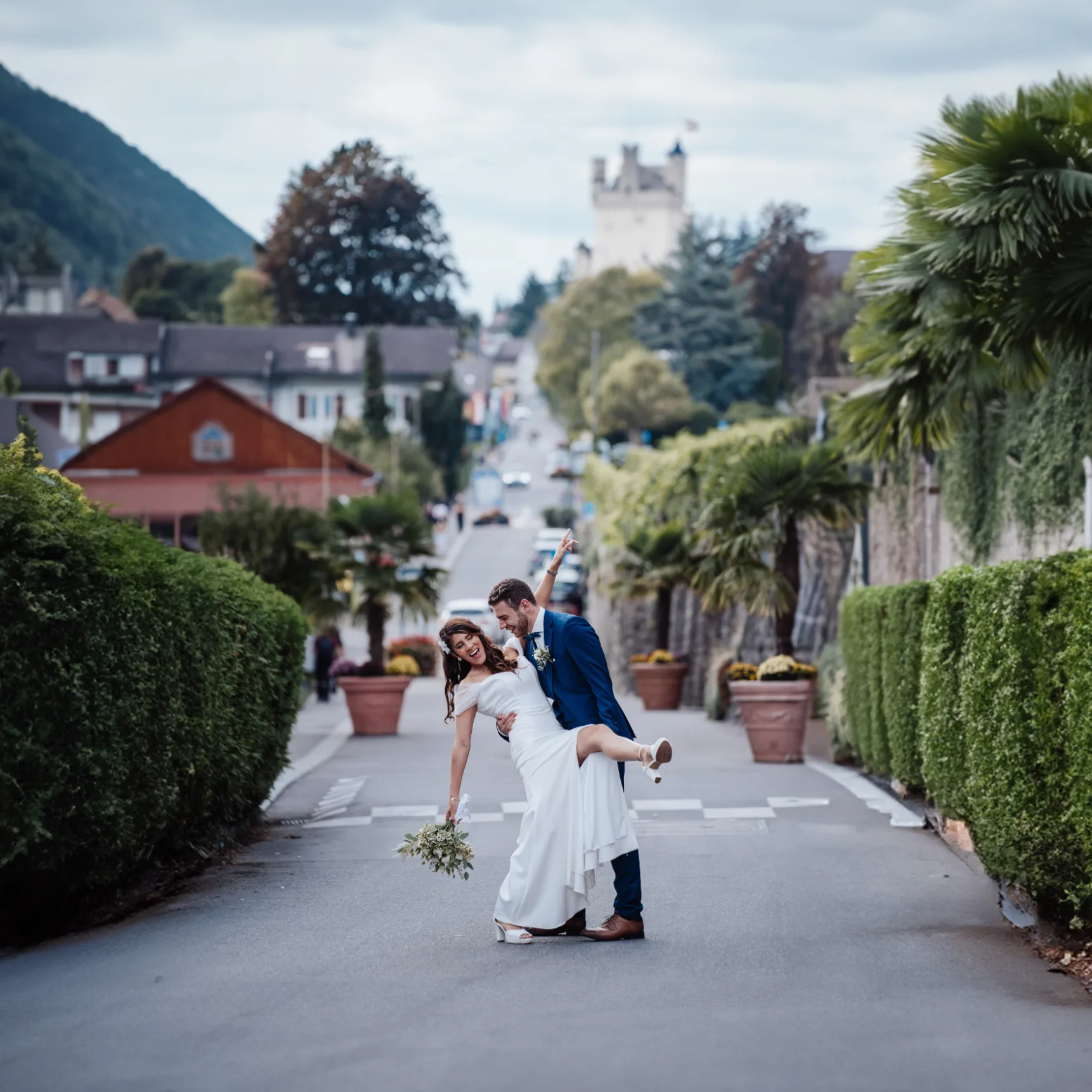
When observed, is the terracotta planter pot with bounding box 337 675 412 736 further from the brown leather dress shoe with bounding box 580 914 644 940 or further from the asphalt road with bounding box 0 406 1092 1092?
the brown leather dress shoe with bounding box 580 914 644 940

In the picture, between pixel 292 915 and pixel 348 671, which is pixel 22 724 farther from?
pixel 348 671

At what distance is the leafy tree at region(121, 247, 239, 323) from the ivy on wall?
5063 inches

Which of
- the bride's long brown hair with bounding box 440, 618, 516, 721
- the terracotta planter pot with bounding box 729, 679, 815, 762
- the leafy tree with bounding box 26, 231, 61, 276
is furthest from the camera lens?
the leafy tree with bounding box 26, 231, 61, 276

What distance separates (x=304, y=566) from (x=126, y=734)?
3228 centimetres

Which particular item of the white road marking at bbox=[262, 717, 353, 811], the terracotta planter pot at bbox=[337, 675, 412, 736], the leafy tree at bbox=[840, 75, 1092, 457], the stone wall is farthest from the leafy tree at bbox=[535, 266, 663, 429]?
the leafy tree at bbox=[840, 75, 1092, 457]

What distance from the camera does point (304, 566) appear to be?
41.9 meters

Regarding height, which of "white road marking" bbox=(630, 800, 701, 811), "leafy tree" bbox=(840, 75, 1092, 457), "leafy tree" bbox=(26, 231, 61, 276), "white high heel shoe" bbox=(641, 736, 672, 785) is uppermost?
"leafy tree" bbox=(26, 231, 61, 276)

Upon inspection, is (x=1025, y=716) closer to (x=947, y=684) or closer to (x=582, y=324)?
(x=947, y=684)

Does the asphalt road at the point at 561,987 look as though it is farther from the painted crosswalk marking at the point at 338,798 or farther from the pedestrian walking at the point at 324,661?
the pedestrian walking at the point at 324,661

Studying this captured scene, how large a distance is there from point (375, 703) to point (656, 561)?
10.6 metres

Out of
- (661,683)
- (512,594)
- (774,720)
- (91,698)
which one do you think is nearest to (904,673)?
(512,594)

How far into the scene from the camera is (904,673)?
14.4 m

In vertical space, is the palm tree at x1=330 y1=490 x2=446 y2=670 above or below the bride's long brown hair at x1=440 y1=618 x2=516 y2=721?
above

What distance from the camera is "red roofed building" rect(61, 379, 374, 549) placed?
65.9 meters
